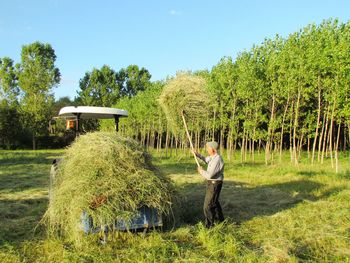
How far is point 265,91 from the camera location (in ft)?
63.0

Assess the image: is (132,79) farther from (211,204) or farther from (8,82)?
(211,204)

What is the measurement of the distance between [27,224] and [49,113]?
42.5m

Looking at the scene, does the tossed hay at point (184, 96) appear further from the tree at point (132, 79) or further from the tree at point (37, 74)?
the tree at point (132, 79)

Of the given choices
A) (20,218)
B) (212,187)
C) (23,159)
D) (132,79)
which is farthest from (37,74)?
(212,187)

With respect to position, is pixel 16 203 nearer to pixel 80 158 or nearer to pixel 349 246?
pixel 80 158

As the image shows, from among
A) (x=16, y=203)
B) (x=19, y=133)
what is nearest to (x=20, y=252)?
(x=16, y=203)

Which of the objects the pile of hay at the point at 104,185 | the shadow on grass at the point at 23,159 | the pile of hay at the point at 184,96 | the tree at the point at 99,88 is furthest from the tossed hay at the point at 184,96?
the tree at the point at 99,88

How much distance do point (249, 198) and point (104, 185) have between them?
4862 mm

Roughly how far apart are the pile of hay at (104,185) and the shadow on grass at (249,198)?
94cm

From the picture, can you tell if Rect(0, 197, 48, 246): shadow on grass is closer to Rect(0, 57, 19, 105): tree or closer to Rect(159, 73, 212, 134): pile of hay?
Rect(159, 73, 212, 134): pile of hay

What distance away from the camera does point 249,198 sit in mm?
9234

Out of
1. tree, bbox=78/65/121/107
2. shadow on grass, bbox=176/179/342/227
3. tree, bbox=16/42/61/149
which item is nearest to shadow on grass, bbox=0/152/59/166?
shadow on grass, bbox=176/179/342/227

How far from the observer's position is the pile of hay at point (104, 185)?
5387mm

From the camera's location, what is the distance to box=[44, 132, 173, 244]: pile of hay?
5.39 metres
